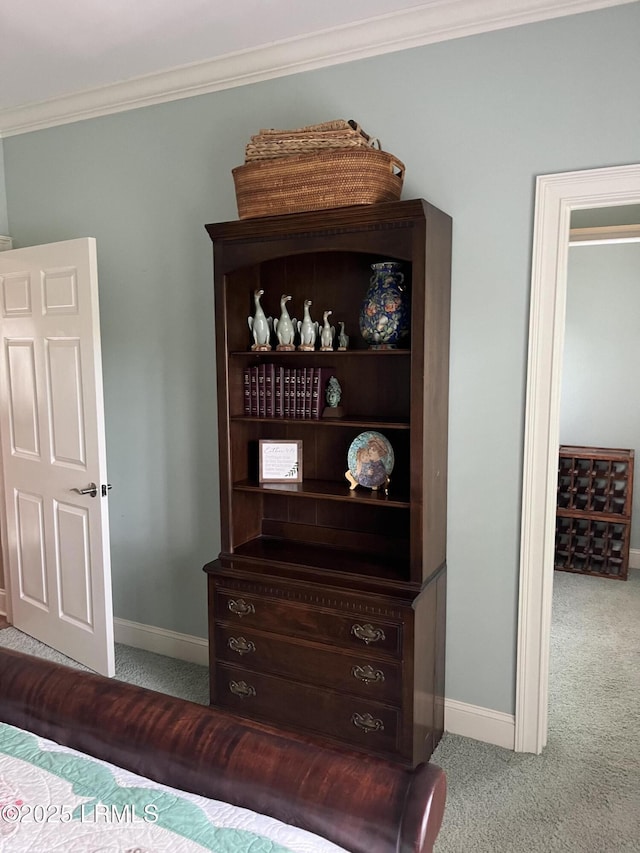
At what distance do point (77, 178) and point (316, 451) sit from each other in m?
1.81

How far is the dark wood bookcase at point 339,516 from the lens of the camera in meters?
2.23

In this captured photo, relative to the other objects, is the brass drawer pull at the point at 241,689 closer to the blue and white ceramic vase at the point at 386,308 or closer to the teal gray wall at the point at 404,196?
the teal gray wall at the point at 404,196

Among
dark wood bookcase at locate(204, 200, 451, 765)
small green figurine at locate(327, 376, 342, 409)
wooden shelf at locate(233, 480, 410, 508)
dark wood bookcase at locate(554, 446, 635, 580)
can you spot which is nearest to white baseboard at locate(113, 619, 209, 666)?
dark wood bookcase at locate(204, 200, 451, 765)

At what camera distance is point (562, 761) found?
2418 mm

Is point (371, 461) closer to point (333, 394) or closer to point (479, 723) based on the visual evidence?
point (333, 394)

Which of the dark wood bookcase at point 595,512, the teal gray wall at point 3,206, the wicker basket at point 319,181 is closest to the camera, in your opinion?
the wicker basket at point 319,181

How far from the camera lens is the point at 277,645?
2.45 m

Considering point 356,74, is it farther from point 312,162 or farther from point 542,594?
point 542,594

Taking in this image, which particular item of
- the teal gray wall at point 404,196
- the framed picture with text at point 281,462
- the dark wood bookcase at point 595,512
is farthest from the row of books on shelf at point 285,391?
the dark wood bookcase at point 595,512

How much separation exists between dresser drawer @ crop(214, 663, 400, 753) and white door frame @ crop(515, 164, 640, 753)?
1.86 ft

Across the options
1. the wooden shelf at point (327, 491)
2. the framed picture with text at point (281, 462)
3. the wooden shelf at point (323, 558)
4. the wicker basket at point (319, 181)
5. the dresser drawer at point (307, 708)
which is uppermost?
the wicker basket at point (319, 181)

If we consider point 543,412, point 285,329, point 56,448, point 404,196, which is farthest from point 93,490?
point 543,412

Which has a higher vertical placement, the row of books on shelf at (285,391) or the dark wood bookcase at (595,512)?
the row of books on shelf at (285,391)

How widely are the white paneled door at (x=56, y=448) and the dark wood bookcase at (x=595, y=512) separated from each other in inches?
113
